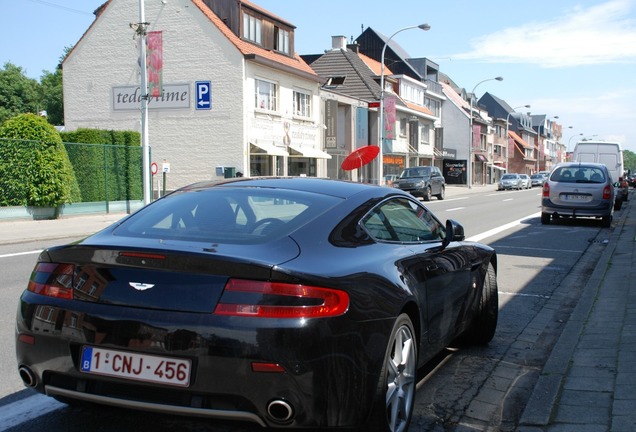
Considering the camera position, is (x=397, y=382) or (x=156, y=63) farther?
(x=156, y=63)

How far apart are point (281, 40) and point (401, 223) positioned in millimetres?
34737

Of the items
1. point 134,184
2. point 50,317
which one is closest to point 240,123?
point 134,184

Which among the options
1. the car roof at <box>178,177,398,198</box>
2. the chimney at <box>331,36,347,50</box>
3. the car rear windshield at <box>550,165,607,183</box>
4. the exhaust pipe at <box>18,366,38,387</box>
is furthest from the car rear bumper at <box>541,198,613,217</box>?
the chimney at <box>331,36,347,50</box>

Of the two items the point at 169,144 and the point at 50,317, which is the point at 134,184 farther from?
the point at 50,317

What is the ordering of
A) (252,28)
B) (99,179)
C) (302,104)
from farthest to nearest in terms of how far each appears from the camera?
(302,104), (252,28), (99,179)

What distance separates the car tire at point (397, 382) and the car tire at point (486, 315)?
1.95 meters

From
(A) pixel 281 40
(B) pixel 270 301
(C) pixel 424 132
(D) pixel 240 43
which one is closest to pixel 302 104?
(A) pixel 281 40

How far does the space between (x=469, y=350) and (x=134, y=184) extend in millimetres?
21349

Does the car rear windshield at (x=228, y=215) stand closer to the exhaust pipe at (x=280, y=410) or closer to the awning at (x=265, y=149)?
the exhaust pipe at (x=280, y=410)

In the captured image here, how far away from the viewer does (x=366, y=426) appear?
3154 millimetres

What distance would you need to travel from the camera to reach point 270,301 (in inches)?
116

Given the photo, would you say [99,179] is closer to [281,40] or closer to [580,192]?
[580,192]

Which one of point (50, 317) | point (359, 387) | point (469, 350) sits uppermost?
point (50, 317)

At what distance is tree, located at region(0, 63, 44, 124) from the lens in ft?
218
